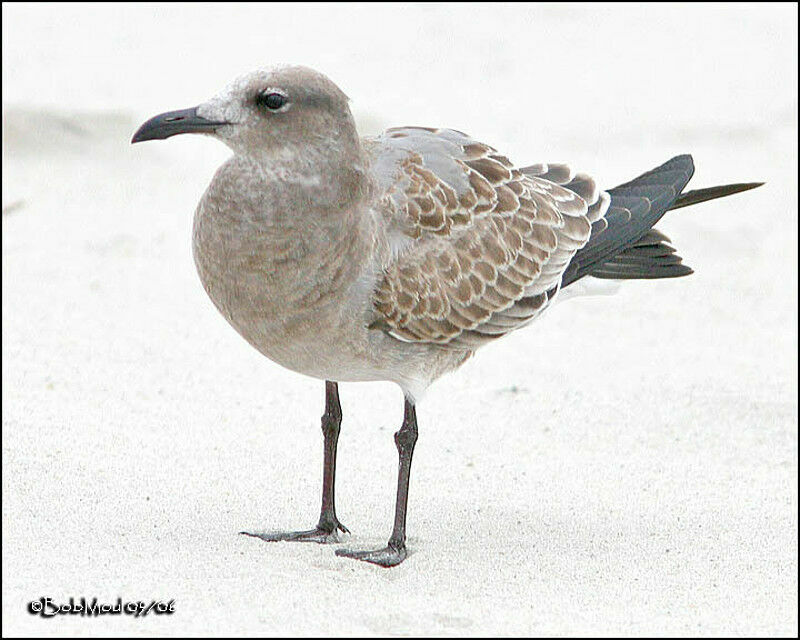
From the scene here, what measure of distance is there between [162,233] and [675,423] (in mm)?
4226

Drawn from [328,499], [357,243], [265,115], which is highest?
[265,115]

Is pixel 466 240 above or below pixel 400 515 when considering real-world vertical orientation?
above

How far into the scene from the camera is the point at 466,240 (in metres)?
5.75

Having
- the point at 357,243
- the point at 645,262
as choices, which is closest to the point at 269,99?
the point at 357,243

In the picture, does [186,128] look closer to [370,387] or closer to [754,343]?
[370,387]

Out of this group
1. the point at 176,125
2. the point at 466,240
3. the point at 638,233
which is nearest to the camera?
the point at 176,125

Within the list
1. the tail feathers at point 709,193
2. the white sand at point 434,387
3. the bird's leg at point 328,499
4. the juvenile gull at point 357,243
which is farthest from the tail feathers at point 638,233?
the bird's leg at point 328,499

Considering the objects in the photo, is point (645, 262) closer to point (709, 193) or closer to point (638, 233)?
point (638, 233)

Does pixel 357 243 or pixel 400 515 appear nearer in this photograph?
pixel 357 243

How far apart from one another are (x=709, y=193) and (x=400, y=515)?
231 cm

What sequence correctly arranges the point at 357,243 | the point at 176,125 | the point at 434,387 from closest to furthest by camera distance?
1. the point at 176,125
2. the point at 357,243
3. the point at 434,387

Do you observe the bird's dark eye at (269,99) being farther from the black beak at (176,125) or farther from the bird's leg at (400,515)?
the bird's leg at (400,515)

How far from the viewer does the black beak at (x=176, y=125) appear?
198 inches

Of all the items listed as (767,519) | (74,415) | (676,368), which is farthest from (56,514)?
(676,368)
